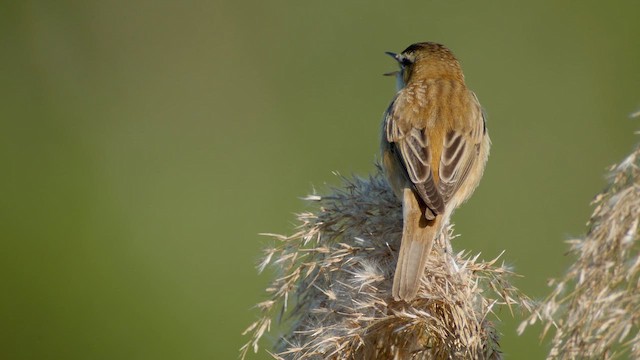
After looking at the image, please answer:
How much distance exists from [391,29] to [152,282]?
3693 mm

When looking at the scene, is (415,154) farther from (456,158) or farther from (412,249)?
(412,249)

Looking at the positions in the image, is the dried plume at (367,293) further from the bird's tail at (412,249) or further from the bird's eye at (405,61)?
the bird's eye at (405,61)

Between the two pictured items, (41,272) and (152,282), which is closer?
(152,282)

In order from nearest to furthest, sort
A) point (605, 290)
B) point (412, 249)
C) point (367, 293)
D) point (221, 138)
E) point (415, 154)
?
point (605, 290) → point (367, 293) → point (412, 249) → point (415, 154) → point (221, 138)

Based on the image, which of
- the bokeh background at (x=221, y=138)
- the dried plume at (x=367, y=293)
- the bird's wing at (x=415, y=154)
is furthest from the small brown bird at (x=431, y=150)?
the bokeh background at (x=221, y=138)

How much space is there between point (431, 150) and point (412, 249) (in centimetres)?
101

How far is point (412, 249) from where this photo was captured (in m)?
2.98

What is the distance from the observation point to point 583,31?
8.66 metres

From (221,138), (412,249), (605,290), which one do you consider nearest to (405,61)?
(412,249)

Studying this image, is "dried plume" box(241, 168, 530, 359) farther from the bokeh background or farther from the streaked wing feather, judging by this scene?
the bokeh background

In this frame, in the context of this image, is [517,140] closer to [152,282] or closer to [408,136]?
[152,282]

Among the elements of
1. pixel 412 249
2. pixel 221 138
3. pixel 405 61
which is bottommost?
pixel 412 249

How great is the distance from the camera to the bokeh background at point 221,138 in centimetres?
707

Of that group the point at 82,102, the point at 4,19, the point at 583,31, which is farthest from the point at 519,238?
the point at 4,19
